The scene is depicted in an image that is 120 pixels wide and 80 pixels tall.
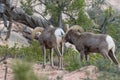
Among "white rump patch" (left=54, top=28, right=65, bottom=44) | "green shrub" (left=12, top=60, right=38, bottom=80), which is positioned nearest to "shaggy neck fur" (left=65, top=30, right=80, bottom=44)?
"white rump patch" (left=54, top=28, right=65, bottom=44)

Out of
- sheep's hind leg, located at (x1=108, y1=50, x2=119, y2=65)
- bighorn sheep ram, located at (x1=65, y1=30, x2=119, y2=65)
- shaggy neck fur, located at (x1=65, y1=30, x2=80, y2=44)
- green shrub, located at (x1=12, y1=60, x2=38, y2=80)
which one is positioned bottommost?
green shrub, located at (x1=12, y1=60, x2=38, y2=80)

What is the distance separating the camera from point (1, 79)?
896 cm

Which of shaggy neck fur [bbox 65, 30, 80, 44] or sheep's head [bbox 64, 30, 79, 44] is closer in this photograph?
shaggy neck fur [bbox 65, 30, 80, 44]

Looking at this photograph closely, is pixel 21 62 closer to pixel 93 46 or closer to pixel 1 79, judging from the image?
pixel 1 79

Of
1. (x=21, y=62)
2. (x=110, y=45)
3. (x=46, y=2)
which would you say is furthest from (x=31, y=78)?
(x=46, y=2)

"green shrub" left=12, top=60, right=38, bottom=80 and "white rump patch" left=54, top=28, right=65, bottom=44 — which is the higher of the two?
"white rump patch" left=54, top=28, right=65, bottom=44

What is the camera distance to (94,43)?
33.4 feet

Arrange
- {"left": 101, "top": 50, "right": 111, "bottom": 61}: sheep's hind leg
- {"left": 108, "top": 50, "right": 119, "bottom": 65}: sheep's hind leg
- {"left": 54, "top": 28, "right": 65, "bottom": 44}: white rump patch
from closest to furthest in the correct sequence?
{"left": 101, "top": 50, "right": 111, "bottom": 61}: sheep's hind leg
{"left": 54, "top": 28, "right": 65, "bottom": 44}: white rump patch
{"left": 108, "top": 50, "right": 119, "bottom": 65}: sheep's hind leg

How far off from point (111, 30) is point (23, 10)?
4032 millimetres

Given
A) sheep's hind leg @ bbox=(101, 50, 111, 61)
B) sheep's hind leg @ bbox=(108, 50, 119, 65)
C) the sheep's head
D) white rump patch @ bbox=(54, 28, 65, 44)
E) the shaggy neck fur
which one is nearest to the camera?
sheep's hind leg @ bbox=(101, 50, 111, 61)

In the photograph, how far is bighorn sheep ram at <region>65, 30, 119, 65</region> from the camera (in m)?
9.98

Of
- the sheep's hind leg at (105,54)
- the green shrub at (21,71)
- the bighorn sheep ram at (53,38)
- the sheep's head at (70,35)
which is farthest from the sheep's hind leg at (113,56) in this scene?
the green shrub at (21,71)

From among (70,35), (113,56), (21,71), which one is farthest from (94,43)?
(21,71)

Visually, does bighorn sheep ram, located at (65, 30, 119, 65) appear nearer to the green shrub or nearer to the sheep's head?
the sheep's head
